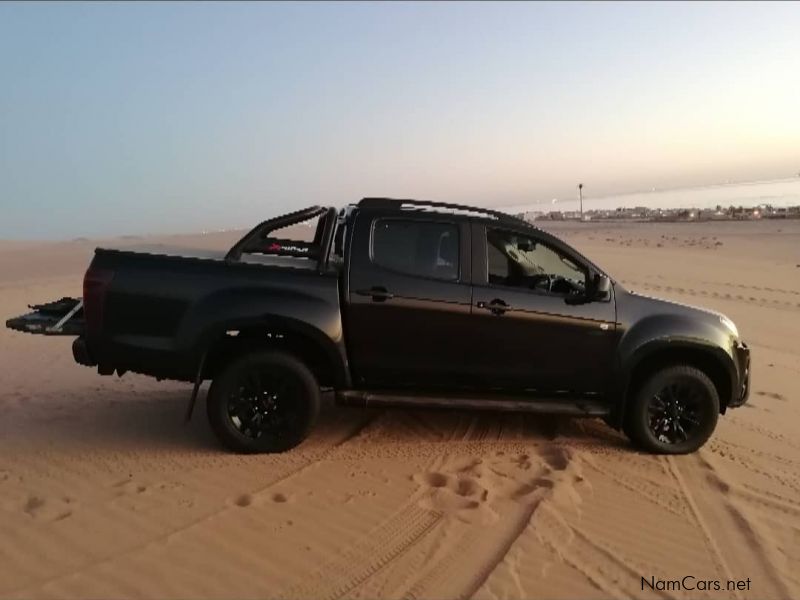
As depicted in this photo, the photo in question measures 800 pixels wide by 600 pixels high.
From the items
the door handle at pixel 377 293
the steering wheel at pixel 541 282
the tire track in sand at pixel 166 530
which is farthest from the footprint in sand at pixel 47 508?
the steering wheel at pixel 541 282

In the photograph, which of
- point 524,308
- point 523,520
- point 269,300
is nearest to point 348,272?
point 269,300

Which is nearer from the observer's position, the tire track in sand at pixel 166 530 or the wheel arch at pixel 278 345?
the tire track in sand at pixel 166 530

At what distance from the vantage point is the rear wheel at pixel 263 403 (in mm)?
4957

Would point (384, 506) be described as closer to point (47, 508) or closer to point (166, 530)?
point (166, 530)

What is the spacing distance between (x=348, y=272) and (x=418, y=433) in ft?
5.24

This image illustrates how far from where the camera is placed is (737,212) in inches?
1914

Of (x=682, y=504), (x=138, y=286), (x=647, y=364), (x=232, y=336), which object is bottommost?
(x=682, y=504)

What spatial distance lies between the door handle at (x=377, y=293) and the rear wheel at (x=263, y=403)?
733 mm

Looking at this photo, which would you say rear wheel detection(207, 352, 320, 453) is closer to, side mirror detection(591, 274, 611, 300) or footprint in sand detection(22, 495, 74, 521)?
footprint in sand detection(22, 495, 74, 521)

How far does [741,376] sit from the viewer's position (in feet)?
17.7

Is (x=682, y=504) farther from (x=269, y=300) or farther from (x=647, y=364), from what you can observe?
(x=269, y=300)

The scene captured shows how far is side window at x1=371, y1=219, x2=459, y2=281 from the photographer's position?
5.16 meters

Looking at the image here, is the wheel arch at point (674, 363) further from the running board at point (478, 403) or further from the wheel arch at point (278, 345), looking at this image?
the wheel arch at point (278, 345)

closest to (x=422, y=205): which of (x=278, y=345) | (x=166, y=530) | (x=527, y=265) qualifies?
(x=527, y=265)
